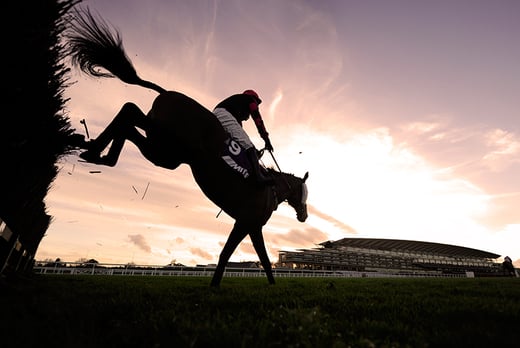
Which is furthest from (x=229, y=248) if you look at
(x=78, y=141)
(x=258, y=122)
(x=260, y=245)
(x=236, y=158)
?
(x=78, y=141)

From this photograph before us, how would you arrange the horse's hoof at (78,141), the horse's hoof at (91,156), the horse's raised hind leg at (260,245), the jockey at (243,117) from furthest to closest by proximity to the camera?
1. the horse's raised hind leg at (260,245)
2. the jockey at (243,117)
3. the horse's hoof at (91,156)
4. the horse's hoof at (78,141)

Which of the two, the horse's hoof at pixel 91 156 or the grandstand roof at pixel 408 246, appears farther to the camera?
the grandstand roof at pixel 408 246

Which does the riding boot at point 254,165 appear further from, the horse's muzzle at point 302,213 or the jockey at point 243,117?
the horse's muzzle at point 302,213

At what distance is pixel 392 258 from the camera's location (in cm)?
8200

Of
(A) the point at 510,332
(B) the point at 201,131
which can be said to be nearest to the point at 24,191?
(B) the point at 201,131

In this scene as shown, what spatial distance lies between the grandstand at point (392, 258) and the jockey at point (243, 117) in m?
63.9

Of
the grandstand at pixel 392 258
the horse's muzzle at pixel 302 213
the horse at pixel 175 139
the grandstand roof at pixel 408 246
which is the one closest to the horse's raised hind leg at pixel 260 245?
the horse at pixel 175 139

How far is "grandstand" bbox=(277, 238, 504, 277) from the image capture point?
71750 millimetres

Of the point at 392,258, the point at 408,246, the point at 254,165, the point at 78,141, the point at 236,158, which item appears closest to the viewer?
the point at 78,141

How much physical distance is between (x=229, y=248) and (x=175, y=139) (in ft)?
8.25

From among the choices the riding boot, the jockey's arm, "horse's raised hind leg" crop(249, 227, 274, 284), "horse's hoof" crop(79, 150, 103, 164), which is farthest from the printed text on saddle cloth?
"horse's hoof" crop(79, 150, 103, 164)

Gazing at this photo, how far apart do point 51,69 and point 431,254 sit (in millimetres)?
110095

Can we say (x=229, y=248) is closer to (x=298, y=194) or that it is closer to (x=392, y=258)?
(x=298, y=194)

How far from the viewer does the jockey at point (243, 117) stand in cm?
527
